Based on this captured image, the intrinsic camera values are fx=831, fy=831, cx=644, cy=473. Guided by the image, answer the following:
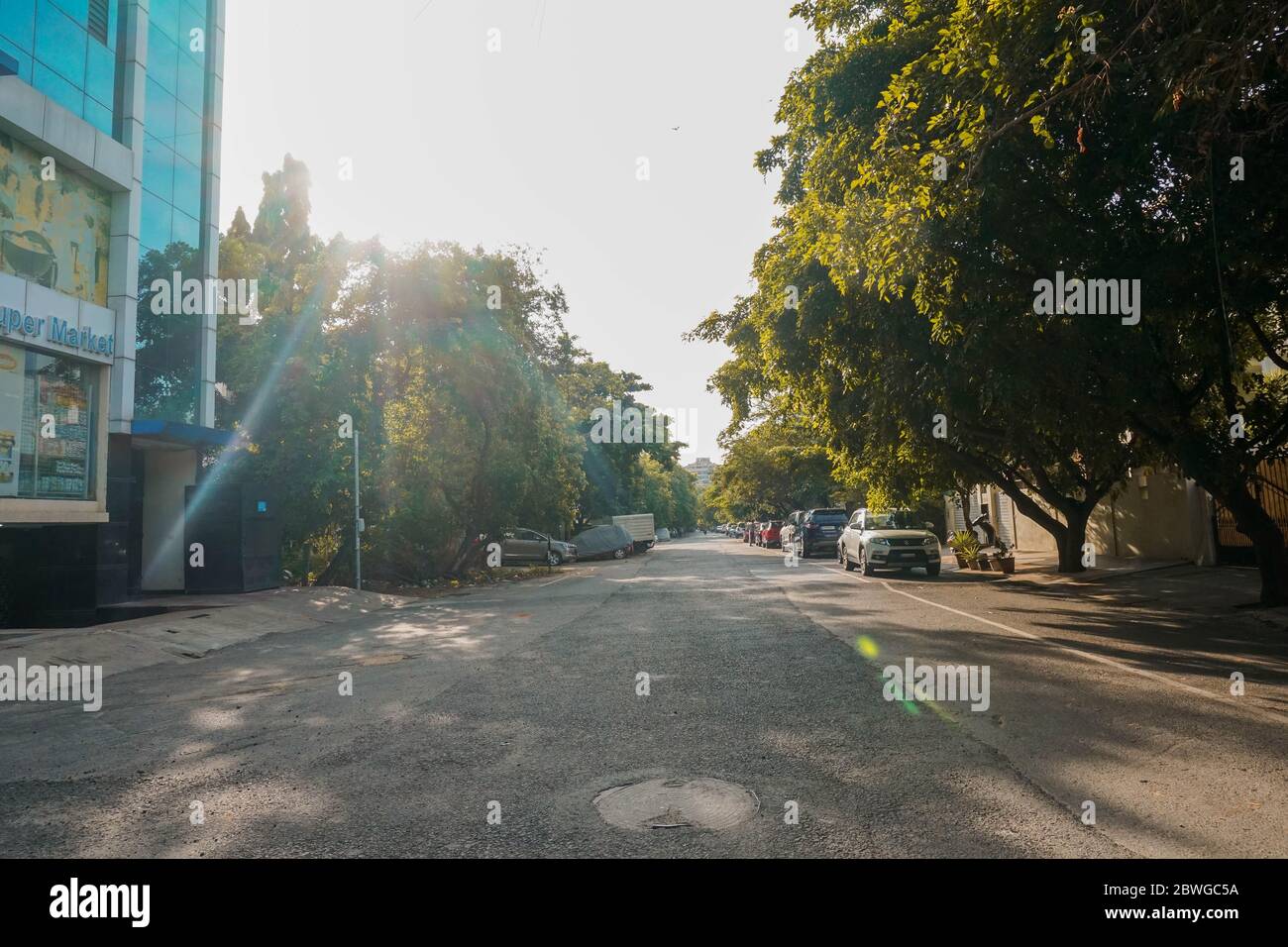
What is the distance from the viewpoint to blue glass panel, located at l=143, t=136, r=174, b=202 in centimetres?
2000

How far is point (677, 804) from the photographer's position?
4.24 meters

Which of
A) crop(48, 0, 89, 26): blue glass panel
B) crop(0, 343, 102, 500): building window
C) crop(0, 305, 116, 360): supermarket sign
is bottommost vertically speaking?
crop(0, 343, 102, 500): building window

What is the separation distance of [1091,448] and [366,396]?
58.9 feet

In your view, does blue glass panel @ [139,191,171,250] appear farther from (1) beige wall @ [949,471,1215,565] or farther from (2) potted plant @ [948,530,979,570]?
(1) beige wall @ [949,471,1215,565]

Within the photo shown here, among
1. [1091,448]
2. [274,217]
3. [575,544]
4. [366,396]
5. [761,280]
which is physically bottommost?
[575,544]

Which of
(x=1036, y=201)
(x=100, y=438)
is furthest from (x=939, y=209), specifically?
(x=100, y=438)

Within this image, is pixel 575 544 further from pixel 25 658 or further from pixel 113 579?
pixel 25 658

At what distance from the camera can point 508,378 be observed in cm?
2572

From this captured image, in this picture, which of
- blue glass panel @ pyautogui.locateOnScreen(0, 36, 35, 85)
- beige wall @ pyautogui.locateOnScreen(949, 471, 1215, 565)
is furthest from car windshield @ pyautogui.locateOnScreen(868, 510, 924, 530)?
blue glass panel @ pyautogui.locateOnScreen(0, 36, 35, 85)

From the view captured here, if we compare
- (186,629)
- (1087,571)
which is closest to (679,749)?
(186,629)

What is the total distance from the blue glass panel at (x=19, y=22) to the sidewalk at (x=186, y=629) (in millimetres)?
11324

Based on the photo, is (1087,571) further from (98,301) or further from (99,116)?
(99,116)

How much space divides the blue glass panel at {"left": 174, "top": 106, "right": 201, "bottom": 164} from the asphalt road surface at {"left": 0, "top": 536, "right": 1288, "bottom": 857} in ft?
54.5

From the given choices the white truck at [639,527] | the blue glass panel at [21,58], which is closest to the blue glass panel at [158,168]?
the blue glass panel at [21,58]
